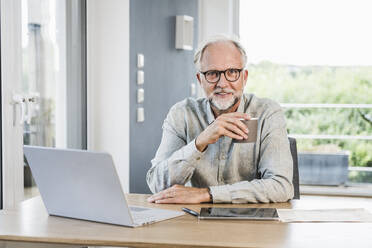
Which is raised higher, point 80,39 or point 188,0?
point 188,0

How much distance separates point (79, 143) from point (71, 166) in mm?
2307

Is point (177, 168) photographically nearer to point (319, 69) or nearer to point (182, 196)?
point (182, 196)

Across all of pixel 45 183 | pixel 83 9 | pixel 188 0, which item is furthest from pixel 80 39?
pixel 45 183

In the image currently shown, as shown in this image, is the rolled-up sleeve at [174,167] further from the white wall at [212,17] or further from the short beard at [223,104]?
the white wall at [212,17]

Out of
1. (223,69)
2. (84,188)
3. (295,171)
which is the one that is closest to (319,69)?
(295,171)

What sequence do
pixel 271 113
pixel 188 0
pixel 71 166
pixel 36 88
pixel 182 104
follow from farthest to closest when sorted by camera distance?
pixel 188 0, pixel 36 88, pixel 182 104, pixel 271 113, pixel 71 166

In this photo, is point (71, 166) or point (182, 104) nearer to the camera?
point (71, 166)

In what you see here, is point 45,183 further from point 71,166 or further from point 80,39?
point 80,39

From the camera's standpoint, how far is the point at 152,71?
15.0ft

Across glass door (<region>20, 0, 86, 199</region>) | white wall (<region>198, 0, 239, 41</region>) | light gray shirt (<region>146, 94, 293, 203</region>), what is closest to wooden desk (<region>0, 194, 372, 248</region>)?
light gray shirt (<region>146, 94, 293, 203</region>)

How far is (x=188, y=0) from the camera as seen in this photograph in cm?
532

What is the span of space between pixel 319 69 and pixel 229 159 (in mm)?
2605

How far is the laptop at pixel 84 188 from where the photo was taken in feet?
5.32

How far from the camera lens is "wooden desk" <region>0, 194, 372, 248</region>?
1.48 m
